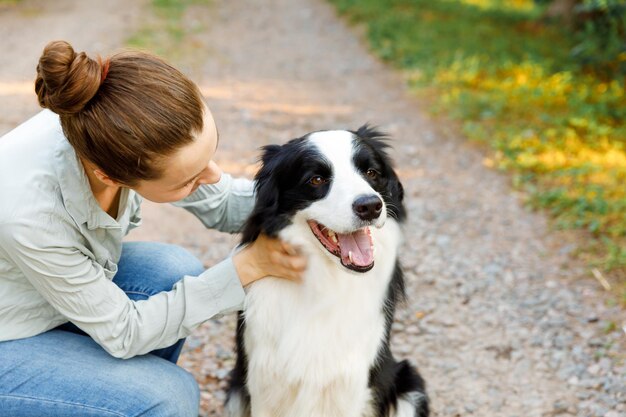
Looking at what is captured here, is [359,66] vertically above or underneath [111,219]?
underneath

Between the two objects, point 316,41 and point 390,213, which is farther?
point 316,41

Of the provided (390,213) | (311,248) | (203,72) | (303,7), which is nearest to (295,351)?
(311,248)

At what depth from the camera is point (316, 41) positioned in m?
9.82

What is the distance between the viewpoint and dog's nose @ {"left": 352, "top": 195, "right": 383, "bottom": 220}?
193 centimetres

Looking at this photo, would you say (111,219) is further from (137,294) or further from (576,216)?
(576,216)

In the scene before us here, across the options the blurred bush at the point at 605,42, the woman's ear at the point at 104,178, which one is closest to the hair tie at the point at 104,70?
the woman's ear at the point at 104,178

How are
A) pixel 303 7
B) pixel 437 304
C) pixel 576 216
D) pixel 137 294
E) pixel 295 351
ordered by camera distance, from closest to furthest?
pixel 295 351
pixel 137 294
pixel 437 304
pixel 576 216
pixel 303 7

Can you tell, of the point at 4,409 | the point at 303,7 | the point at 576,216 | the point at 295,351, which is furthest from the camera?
the point at 303,7

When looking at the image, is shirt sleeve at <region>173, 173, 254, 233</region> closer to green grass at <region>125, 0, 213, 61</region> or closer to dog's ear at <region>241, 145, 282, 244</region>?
dog's ear at <region>241, 145, 282, 244</region>

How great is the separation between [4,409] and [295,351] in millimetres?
887

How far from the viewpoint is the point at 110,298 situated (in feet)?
6.54

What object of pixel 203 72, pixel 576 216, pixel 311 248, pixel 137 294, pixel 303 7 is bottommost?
pixel 303 7

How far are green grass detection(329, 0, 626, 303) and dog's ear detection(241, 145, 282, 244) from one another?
2.39 meters

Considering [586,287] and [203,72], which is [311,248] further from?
[203,72]
